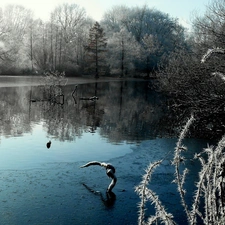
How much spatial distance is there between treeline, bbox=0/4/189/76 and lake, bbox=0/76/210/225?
43696 millimetres

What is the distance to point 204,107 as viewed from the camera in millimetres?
17500

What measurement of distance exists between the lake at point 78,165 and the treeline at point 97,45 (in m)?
43.7

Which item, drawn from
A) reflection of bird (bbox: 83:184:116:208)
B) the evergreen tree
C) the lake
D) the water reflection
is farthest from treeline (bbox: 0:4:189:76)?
reflection of bird (bbox: 83:184:116:208)

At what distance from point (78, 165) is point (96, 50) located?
183ft

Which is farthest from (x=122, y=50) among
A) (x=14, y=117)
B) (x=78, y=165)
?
(x=78, y=165)

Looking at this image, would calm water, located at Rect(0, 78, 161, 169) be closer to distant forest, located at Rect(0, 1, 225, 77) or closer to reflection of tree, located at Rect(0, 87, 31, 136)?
reflection of tree, located at Rect(0, 87, 31, 136)

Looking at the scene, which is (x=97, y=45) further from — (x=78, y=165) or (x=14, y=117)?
(x=78, y=165)

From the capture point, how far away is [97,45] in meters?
66.2

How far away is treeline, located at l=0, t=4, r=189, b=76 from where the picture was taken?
65.2 metres

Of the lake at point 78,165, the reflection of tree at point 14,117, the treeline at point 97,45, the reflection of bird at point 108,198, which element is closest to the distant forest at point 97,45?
the treeline at point 97,45

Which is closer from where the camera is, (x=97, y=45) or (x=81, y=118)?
Answer: (x=81, y=118)

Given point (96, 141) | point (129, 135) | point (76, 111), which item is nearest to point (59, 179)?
point (96, 141)

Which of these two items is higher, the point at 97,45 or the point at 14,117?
the point at 97,45

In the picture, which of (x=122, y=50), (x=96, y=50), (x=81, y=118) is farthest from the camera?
(x=122, y=50)
